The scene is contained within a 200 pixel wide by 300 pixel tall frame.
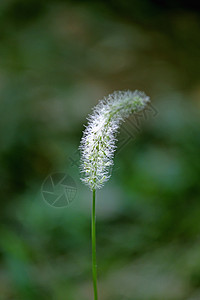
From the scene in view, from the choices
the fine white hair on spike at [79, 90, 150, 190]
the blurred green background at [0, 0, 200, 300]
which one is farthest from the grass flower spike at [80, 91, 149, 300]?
the blurred green background at [0, 0, 200, 300]

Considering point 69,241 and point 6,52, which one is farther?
point 6,52

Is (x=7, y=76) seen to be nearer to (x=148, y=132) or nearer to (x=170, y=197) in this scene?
(x=148, y=132)

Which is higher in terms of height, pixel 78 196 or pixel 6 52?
pixel 6 52

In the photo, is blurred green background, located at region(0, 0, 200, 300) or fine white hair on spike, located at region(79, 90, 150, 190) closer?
fine white hair on spike, located at region(79, 90, 150, 190)

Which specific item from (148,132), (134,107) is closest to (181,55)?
(148,132)

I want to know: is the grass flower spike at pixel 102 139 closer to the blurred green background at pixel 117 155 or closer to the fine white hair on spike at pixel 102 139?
the fine white hair on spike at pixel 102 139

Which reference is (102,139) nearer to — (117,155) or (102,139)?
(102,139)

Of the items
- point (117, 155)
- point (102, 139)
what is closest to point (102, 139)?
point (102, 139)

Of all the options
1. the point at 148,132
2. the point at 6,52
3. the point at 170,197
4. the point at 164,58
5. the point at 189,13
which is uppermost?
the point at 189,13

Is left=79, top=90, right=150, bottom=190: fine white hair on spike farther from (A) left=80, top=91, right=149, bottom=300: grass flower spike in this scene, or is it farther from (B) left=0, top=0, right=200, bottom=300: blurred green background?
(B) left=0, top=0, right=200, bottom=300: blurred green background
